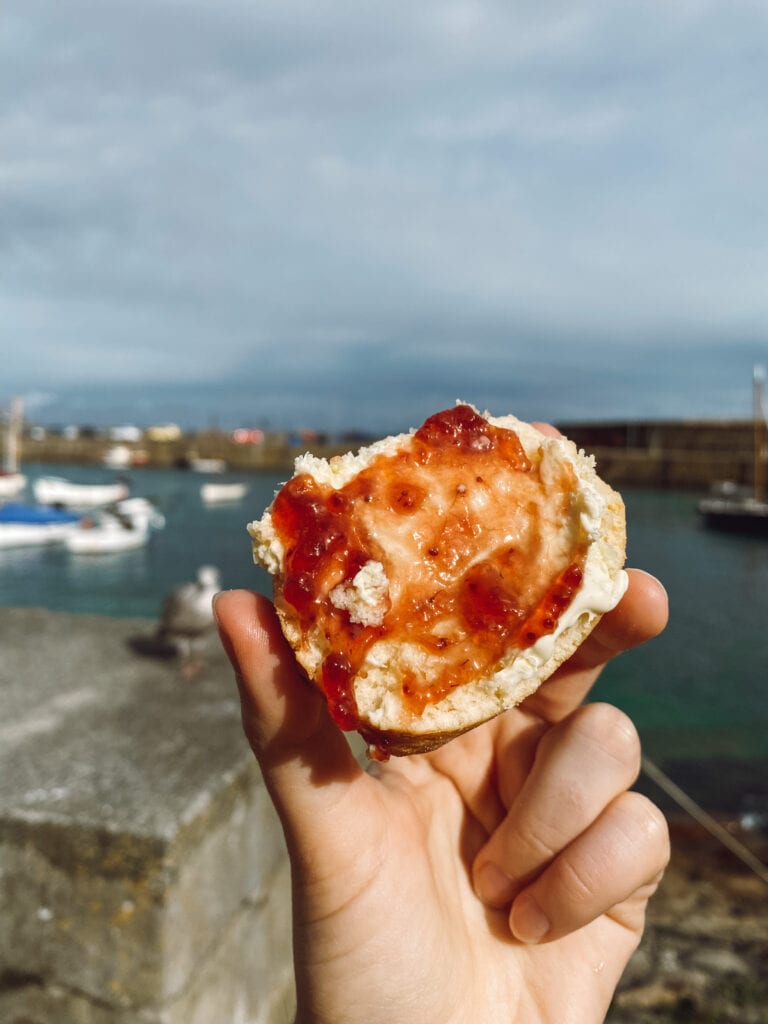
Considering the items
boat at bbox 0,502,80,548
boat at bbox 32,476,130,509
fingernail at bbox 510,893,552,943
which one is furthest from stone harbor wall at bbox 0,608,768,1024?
boat at bbox 32,476,130,509

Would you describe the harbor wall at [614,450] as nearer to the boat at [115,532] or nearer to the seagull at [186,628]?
the boat at [115,532]

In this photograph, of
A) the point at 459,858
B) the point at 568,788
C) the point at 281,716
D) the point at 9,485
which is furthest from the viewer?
the point at 9,485

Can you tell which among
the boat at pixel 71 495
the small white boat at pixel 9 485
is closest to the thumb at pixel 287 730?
the small white boat at pixel 9 485

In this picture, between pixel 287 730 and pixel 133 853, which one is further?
pixel 133 853

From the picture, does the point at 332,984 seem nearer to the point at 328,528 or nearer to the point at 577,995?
the point at 577,995

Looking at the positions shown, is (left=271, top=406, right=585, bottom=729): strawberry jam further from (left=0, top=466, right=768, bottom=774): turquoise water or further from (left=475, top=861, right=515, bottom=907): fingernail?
(left=0, top=466, right=768, bottom=774): turquoise water

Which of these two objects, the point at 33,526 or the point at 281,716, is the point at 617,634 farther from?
the point at 33,526

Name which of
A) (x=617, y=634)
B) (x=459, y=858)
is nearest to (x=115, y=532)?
(x=459, y=858)
